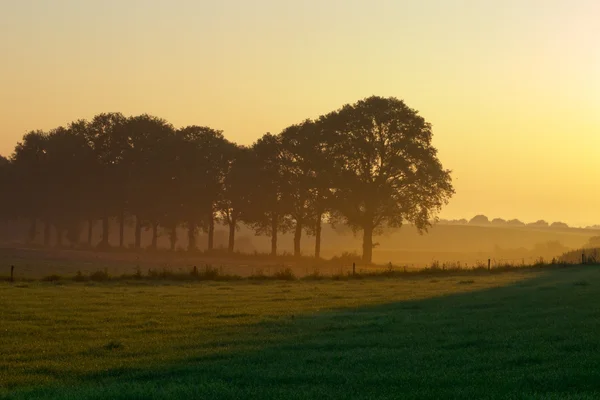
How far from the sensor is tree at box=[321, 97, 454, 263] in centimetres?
8488

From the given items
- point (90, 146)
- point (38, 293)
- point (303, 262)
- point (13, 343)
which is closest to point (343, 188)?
point (303, 262)

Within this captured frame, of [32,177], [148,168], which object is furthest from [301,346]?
[32,177]

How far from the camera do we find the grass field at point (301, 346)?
1412 cm

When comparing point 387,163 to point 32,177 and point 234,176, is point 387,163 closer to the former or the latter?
point 234,176

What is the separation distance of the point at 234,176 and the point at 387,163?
965 inches

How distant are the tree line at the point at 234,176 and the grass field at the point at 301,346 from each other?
4988 centimetres

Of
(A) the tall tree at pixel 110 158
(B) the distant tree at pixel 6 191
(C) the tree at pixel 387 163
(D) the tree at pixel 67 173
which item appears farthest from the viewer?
(B) the distant tree at pixel 6 191

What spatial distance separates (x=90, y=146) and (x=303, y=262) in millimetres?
41964

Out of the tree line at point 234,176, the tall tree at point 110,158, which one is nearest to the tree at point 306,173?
the tree line at point 234,176

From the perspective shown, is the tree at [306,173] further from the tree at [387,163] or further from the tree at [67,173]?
the tree at [67,173]

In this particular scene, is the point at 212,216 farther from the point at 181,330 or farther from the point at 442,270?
the point at 181,330

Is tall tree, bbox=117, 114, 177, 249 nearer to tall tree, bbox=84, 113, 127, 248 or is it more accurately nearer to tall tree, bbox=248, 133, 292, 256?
tall tree, bbox=84, 113, 127, 248

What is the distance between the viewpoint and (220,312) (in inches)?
1147

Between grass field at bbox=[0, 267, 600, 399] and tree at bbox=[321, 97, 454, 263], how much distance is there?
1919 inches
